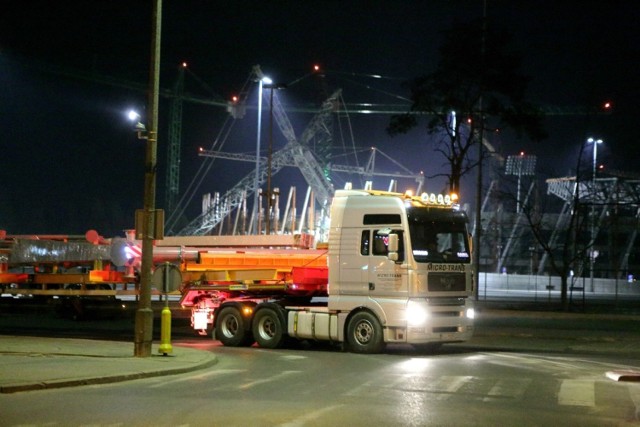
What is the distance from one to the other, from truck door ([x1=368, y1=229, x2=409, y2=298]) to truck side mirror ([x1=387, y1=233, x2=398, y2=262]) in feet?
0.53

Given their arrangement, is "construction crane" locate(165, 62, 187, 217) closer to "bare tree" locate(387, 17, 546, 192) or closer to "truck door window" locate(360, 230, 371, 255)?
"bare tree" locate(387, 17, 546, 192)

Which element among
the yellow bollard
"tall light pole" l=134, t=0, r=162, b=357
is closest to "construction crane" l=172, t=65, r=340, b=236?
"tall light pole" l=134, t=0, r=162, b=357

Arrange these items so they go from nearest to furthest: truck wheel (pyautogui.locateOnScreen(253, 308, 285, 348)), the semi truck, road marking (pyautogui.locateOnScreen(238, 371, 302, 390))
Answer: road marking (pyautogui.locateOnScreen(238, 371, 302, 390)) < the semi truck < truck wheel (pyautogui.locateOnScreen(253, 308, 285, 348))

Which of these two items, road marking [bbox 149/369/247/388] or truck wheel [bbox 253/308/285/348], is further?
truck wheel [bbox 253/308/285/348]

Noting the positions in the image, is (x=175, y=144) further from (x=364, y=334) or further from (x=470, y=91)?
(x=364, y=334)

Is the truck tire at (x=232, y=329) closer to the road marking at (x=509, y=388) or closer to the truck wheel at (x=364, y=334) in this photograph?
the truck wheel at (x=364, y=334)

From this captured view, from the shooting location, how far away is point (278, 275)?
69.8 ft

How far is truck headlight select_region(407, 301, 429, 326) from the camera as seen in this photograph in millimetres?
18875

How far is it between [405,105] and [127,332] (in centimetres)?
10975

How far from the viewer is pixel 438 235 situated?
1944 centimetres

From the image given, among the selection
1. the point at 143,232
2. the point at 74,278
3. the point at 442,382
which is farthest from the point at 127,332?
the point at 442,382

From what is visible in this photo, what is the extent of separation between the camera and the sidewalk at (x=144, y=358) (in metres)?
14.4

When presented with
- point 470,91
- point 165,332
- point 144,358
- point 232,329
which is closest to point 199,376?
point 144,358

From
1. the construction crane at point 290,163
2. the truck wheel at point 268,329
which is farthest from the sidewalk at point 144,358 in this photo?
the construction crane at point 290,163
